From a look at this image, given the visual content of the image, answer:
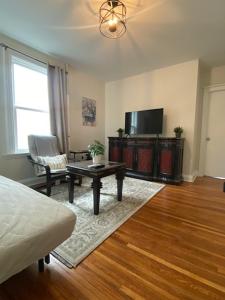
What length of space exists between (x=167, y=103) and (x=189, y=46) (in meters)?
1.20

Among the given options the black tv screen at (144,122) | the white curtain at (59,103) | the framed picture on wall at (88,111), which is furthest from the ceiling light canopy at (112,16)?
the framed picture on wall at (88,111)

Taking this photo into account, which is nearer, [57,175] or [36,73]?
[57,175]

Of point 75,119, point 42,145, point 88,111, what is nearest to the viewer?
point 42,145

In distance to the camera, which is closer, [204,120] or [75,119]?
[204,120]

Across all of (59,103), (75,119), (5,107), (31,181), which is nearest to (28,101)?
(5,107)

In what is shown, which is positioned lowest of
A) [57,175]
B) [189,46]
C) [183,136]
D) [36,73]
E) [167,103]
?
[57,175]

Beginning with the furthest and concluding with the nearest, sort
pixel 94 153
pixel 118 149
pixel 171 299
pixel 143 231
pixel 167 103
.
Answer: pixel 118 149 < pixel 167 103 < pixel 94 153 < pixel 143 231 < pixel 171 299

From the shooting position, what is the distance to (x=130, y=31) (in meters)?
2.45

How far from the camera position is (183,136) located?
361 cm

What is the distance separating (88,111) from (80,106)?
0.30 m

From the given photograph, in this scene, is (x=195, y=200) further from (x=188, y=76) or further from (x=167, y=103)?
(x=188, y=76)

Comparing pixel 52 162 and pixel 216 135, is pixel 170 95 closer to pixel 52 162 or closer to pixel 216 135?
pixel 216 135

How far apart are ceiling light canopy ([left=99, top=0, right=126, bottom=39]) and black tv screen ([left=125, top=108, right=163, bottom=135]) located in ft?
5.80

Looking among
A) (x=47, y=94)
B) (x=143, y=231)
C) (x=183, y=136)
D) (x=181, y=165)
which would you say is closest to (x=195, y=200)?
(x=181, y=165)
